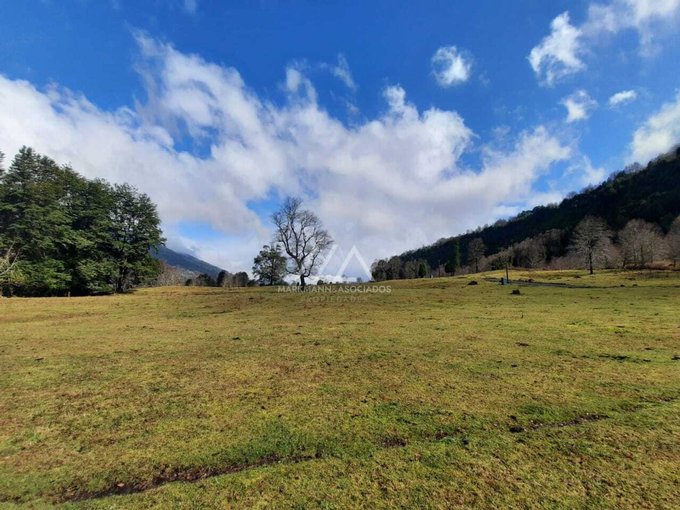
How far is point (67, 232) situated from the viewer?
38.7 meters

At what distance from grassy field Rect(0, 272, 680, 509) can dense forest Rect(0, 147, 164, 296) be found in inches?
1465

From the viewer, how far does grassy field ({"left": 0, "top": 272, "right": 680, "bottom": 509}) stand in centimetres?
327

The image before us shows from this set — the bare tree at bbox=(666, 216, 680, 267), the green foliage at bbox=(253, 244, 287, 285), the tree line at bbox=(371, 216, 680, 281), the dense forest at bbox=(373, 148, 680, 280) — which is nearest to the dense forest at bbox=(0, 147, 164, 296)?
the green foliage at bbox=(253, 244, 287, 285)

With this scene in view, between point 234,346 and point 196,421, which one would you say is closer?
point 196,421

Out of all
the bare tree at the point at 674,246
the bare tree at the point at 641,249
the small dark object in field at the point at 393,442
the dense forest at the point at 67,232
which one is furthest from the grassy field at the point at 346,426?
the bare tree at the point at 674,246

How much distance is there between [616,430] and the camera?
4.35 m

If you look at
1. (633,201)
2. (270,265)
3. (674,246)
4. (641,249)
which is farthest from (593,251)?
(633,201)

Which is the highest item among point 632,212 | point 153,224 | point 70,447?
point 632,212

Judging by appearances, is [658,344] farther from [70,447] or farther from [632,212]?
[632,212]

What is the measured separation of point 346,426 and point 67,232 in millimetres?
48293

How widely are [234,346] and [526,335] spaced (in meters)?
10.5

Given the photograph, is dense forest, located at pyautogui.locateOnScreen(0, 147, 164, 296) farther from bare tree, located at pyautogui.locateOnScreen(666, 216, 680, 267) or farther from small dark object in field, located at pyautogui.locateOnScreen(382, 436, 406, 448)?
bare tree, located at pyautogui.locateOnScreen(666, 216, 680, 267)

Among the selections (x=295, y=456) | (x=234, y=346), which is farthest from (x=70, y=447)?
(x=234, y=346)

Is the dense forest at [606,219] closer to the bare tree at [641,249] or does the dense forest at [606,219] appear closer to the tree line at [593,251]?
the tree line at [593,251]
